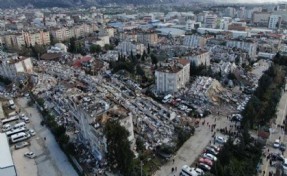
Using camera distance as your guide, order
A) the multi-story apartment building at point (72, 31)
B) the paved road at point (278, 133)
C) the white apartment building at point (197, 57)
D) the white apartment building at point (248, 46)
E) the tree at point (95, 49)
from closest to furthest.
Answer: the paved road at point (278, 133)
the white apartment building at point (197, 57)
the white apartment building at point (248, 46)
the tree at point (95, 49)
the multi-story apartment building at point (72, 31)

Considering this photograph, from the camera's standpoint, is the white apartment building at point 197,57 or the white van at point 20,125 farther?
the white apartment building at point 197,57

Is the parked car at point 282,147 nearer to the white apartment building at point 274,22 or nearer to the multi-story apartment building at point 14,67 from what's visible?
the multi-story apartment building at point 14,67

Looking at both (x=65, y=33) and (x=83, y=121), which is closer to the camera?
(x=83, y=121)

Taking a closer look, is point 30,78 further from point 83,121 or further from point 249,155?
point 249,155

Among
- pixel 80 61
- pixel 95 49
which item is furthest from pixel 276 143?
pixel 95 49

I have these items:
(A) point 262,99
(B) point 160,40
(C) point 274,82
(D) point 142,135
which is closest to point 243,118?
(A) point 262,99

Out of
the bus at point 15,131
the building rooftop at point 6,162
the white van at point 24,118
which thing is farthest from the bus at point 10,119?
the building rooftop at point 6,162

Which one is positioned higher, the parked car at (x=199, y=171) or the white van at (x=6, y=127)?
the parked car at (x=199, y=171)
